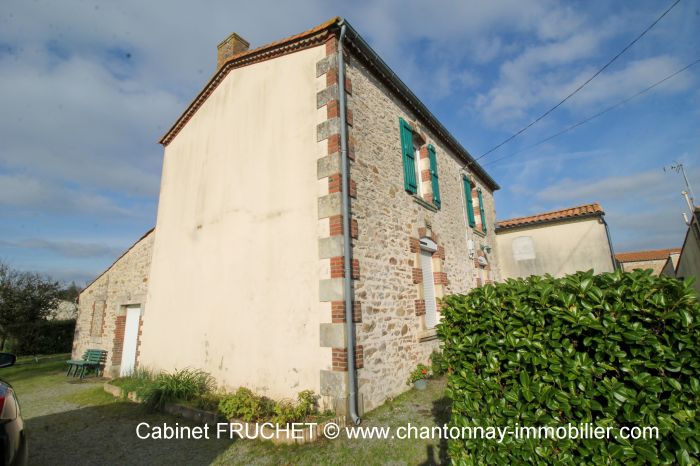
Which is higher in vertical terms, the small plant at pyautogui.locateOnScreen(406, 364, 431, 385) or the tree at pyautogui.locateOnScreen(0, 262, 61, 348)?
the tree at pyautogui.locateOnScreen(0, 262, 61, 348)

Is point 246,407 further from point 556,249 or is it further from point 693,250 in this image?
point 556,249

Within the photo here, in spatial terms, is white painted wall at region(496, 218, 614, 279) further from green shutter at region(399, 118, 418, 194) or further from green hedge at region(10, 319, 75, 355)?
green hedge at region(10, 319, 75, 355)

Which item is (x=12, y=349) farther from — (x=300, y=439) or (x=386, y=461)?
(x=386, y=461)

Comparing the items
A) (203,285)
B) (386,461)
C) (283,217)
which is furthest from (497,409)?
(203,285)

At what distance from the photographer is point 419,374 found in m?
6.65

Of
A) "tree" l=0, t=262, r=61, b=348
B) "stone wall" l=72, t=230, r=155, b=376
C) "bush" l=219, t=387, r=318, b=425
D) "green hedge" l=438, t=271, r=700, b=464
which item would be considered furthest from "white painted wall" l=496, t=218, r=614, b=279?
"tree" l=0, t=262, r=61, b=348

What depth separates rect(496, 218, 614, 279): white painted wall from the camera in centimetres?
1231

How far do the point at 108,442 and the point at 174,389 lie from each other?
126cm

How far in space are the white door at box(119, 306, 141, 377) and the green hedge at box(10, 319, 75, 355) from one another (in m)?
10.6

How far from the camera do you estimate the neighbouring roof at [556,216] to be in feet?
40.7

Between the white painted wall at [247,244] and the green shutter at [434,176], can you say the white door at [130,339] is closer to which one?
the white painted wall at [247,244]

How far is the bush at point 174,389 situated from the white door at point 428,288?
192 inches

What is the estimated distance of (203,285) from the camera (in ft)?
23.7

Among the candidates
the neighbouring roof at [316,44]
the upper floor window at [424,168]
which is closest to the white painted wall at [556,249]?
the neighbouring roof at [316,44]
